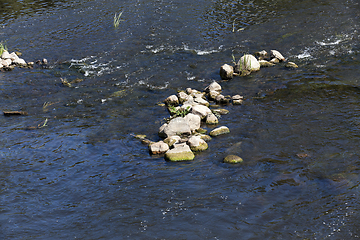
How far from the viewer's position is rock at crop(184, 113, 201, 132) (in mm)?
11977

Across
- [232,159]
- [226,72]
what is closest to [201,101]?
[226,72]

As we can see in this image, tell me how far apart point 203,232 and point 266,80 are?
10.1m

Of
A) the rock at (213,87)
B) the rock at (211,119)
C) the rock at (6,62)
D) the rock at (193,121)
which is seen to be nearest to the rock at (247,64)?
the rock at (213,87)

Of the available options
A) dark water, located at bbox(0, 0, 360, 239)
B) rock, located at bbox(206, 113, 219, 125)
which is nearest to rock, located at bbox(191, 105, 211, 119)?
rock, located at bbox(206, 113, 219, 125)

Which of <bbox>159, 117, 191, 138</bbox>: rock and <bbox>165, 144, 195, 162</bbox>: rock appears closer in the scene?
<bbox>165, 144, 195, 162</bbox>: rock

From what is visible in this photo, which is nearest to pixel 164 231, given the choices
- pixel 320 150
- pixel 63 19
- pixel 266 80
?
pixel 320 150

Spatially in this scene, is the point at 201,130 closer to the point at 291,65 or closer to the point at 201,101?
the point at 201,101

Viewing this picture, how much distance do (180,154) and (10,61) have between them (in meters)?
14.1

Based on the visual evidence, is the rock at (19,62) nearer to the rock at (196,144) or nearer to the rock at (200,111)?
the rock at (200,111)

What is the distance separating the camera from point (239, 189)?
8547mm

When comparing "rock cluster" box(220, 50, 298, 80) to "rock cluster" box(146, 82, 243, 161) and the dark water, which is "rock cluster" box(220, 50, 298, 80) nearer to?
the dark water

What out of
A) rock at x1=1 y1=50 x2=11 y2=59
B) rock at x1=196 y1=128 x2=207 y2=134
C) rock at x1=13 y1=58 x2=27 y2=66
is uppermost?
rock at x1=1 y1=50 x2=11 y2=59

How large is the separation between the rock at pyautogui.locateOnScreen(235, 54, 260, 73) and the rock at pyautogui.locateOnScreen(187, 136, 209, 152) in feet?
22.2

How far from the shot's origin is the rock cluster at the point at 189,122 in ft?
35.1
